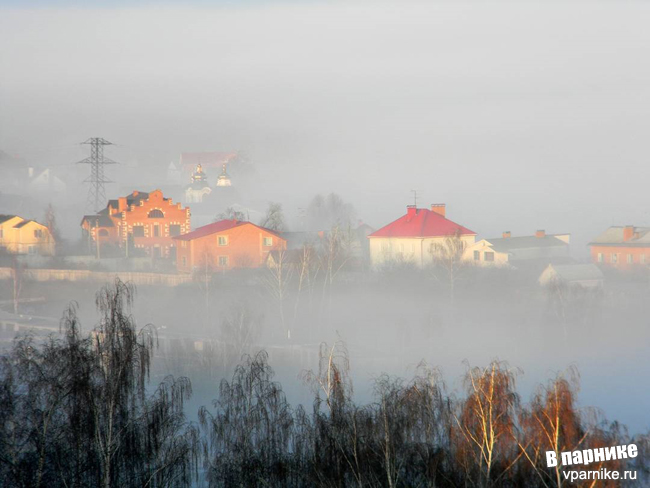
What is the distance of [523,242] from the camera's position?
4912 cm

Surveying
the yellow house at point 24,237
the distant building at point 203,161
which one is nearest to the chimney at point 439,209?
the yellow house at point 24,237

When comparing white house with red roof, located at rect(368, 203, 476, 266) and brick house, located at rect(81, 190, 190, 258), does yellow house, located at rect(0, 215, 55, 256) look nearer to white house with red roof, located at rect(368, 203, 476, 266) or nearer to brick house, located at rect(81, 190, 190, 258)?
brick house, located at rect(81, 190, 190, 258)

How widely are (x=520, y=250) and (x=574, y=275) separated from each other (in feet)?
19.5

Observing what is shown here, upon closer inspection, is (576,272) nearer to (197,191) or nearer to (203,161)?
(197,191)

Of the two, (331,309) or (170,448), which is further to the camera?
(331,309)

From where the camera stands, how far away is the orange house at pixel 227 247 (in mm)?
44719

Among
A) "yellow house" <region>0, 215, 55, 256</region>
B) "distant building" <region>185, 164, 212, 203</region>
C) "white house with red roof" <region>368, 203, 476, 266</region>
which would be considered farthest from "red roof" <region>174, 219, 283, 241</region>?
"distant building" <region>185, 164, 212, 203</region>

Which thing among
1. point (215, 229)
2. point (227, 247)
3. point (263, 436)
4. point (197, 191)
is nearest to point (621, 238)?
point (227, 247)

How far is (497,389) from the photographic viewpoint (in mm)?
13062

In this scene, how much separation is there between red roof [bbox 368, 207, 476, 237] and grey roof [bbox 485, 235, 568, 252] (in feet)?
5.71

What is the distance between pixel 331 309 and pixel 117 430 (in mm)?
27834

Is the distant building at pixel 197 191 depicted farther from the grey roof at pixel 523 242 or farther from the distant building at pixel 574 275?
the distant building at pixel 574 275

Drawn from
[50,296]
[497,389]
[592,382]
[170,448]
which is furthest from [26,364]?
[50,296]

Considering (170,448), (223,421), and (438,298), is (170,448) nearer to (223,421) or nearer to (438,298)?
(223,421)
